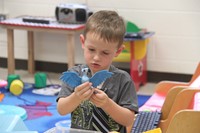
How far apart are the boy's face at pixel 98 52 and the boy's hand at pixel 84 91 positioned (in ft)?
0.32

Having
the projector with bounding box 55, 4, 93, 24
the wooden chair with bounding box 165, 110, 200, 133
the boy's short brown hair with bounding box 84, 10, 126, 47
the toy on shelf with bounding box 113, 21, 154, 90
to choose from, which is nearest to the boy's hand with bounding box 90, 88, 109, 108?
the boy's short brown hair with bounding box 84, 10, 126, 47

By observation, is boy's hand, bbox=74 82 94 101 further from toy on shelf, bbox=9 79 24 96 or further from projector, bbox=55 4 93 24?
projector, bbox=55 4 93 24

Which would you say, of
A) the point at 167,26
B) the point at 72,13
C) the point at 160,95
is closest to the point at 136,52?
the point at 167,26

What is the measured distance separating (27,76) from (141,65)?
1042 millimetres

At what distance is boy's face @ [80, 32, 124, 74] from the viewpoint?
1.20 metres

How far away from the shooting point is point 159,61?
3504 mm

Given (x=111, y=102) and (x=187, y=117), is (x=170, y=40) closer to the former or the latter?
(x=187, y=117)

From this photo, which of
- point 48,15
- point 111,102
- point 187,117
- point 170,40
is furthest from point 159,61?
point 111,102

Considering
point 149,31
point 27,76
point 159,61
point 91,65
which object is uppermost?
point 91,65

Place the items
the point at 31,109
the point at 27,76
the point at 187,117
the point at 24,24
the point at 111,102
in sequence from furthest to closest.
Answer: the point at 27,76
the point at 24,24
the point at 31,109
the point at 187,117
the point at 111,102

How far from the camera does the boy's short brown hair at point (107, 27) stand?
1.20m

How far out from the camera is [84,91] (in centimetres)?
113

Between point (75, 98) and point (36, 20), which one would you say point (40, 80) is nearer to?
point (36, 20)

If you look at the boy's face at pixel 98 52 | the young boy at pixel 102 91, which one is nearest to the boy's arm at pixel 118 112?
the young boy at pixel 102 91
